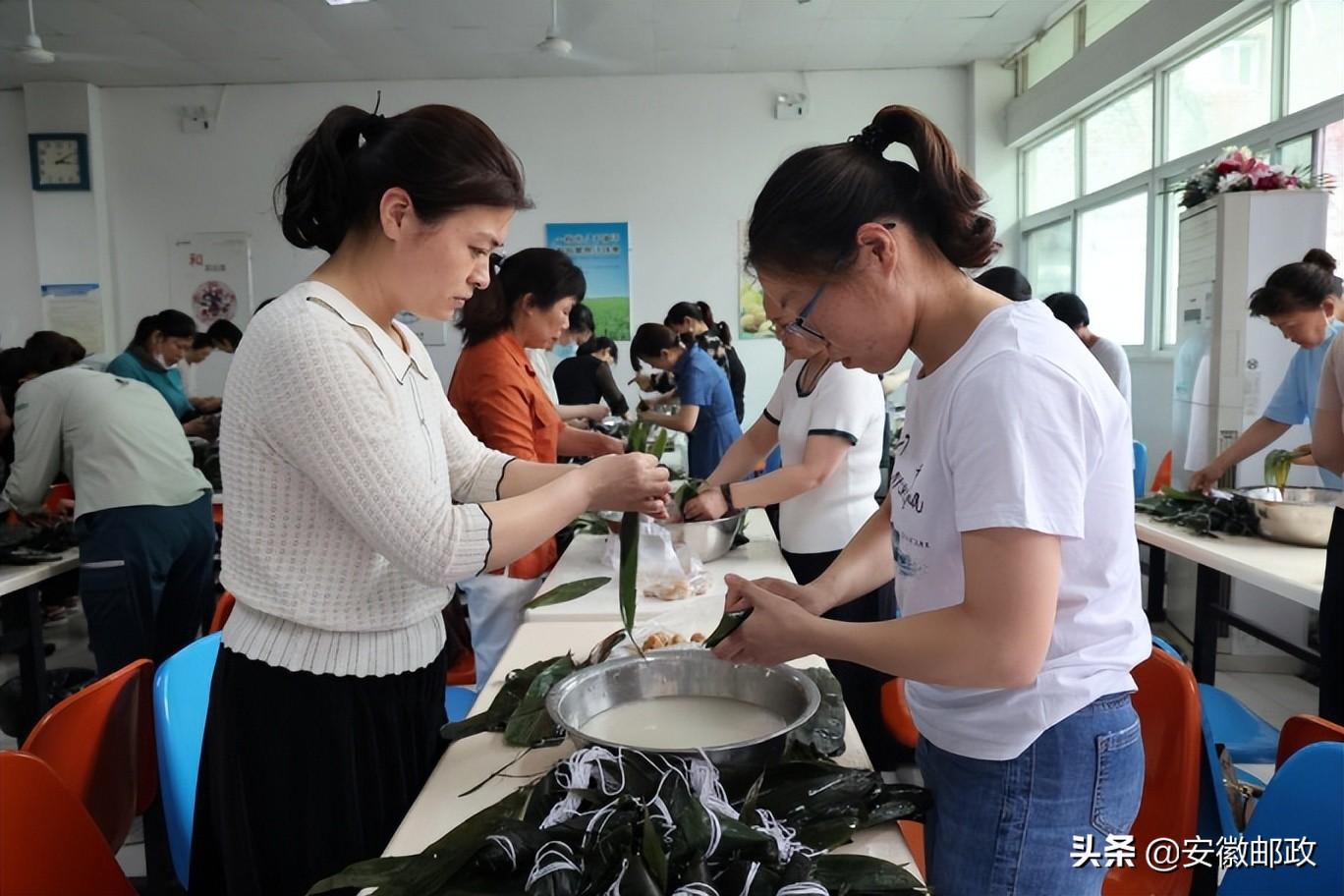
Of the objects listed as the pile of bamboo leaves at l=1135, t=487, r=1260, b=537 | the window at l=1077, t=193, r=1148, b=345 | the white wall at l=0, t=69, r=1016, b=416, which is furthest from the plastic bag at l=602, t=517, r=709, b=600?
the white wall at l=0, t=69, r=1016, b=416

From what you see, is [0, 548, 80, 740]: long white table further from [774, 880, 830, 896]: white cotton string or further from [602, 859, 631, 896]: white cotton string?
[774, 880, 830, 896]: white cotton string

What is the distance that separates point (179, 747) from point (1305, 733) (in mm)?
1728

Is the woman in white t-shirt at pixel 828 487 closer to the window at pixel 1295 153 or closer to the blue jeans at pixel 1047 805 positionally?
the blue jeans at pixel 1047 805

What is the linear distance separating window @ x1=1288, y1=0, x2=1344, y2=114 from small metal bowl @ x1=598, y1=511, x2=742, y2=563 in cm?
362

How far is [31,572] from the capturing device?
289cm

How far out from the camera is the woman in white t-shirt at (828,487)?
244cm

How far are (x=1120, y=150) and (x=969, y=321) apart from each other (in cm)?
606

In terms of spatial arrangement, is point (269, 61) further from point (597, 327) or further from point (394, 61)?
point (597, 327)

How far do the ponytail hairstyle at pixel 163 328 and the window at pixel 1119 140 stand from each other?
5.58 m

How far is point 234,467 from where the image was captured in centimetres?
123

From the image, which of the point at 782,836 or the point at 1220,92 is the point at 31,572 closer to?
the point at 782,836

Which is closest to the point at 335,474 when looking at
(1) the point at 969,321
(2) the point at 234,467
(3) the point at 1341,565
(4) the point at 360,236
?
(2) the point at 234,467

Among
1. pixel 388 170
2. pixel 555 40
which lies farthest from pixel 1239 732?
pixel 555 40

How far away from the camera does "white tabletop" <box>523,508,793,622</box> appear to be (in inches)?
80.2
